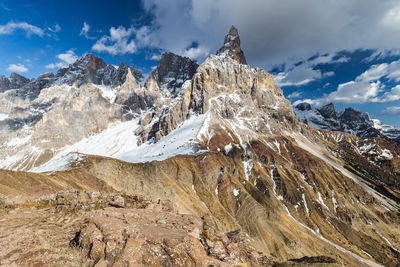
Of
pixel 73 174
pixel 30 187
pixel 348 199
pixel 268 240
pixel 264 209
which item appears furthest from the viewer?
pixel 348 199

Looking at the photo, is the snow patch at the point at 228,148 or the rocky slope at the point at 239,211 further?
the snow patch at the point at 228,148

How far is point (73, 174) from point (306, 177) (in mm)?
172961

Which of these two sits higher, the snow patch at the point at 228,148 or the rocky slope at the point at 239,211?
the snow patch at the point at 228,148

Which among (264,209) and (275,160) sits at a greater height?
(275,160)

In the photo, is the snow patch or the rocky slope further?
the snow patch

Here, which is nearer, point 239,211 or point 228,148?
point 239,211

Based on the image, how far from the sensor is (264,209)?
10269 centimetres

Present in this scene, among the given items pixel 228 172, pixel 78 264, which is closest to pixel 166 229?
pixel 78 264

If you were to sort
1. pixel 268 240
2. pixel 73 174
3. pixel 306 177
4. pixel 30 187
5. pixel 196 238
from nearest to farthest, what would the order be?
pixel 196 238 → pixel 30 187 → pixel 73 174 → pixel 268 240 → pixel 306 177

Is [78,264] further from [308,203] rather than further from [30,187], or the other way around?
[308,203]

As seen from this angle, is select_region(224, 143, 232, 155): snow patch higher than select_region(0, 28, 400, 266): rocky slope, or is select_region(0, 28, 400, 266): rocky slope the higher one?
select_region(224, 143, 232, 155): snow patch

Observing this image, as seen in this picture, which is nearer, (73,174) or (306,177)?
(73,174)

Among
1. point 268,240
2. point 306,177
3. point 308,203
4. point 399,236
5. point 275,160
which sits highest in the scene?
point 275,160

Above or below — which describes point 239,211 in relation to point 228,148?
below
